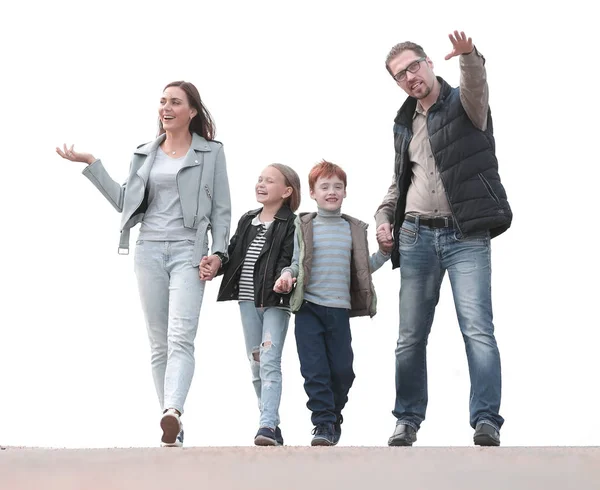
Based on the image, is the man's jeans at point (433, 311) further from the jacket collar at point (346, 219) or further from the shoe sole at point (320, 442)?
the jacket collar at point (346, 219)

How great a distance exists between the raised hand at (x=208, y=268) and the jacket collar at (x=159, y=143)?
2.40 ft

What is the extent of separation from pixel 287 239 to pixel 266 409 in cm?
103

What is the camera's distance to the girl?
19.1ft

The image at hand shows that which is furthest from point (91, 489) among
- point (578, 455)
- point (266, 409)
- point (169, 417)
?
point (578, 455)

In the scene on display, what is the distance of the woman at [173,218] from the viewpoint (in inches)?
226

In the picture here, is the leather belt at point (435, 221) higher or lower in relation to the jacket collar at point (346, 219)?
lower

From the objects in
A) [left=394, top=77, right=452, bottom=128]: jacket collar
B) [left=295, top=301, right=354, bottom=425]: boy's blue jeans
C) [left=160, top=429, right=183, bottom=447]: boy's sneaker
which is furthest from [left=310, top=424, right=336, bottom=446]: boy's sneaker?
[left=394, top=77, right=452, bottom=128]: jacket collar

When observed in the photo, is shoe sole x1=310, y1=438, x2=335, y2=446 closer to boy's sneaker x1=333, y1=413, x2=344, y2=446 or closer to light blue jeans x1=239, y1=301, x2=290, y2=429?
boy's sneaker x1=333, y1=413, x2=344, y2=446

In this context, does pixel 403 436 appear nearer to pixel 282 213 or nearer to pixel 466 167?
pixel 466 167

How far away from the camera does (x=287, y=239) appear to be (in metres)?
6.12

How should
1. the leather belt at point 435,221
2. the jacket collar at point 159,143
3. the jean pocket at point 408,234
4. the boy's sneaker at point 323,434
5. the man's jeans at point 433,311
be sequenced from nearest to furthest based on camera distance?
the man's jeans at point 433,311
the leather belt at point 435,221
the jean pocket at point 408,234
the boy's sneaker at point 323,434
the jacket collar at point 159,143

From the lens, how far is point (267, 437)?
18.3 feet

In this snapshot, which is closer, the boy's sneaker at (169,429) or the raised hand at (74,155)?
the boy's sneaker at (169,429)

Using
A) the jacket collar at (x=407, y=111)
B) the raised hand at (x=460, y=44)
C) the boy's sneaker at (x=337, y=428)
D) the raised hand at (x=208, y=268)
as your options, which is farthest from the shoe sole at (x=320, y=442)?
the raised hand at (x=460, y=44)
